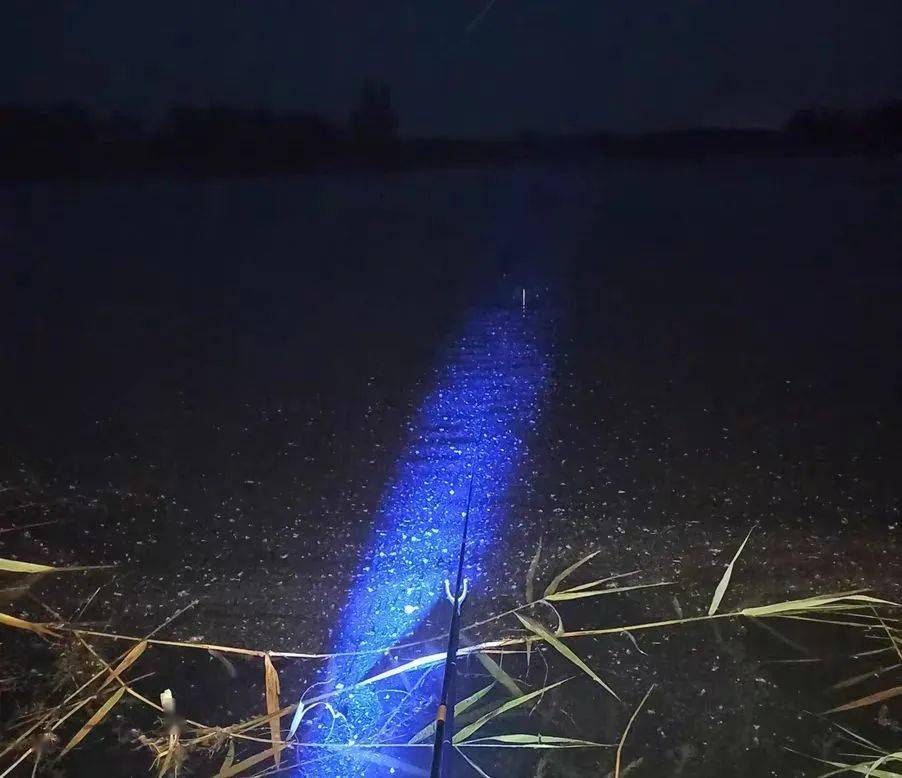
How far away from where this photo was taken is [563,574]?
83cm

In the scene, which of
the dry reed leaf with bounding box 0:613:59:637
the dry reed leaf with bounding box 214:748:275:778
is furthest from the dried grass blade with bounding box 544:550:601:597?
the dry reed leaf with bounding box 0:613:59:637

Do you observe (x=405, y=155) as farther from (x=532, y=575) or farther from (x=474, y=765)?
(x=474, y=765)

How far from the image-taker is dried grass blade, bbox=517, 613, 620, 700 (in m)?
0.69

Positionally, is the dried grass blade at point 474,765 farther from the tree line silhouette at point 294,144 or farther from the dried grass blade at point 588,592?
the tree line silhouette at point 294,144

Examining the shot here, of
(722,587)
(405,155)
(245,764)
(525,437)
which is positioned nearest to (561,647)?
(722,587)

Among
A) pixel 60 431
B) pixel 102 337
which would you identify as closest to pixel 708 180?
pixel 102 337

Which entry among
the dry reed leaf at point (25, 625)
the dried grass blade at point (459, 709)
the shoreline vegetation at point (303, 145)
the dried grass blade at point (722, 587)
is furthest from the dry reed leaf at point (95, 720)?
the shoreline vegetation at point (303, 145)

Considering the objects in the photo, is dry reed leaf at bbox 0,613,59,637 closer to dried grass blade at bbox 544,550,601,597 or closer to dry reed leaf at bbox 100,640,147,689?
dry reed leaf at bbox 100,640,147,689

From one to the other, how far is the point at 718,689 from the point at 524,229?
184 cm

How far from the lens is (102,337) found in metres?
1.53

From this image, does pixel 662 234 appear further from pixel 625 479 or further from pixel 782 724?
pixel 782 724

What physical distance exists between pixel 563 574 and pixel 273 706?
0.36 m

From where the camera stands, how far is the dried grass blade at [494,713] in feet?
2.08

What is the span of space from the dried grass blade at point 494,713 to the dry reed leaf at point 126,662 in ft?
1.15
